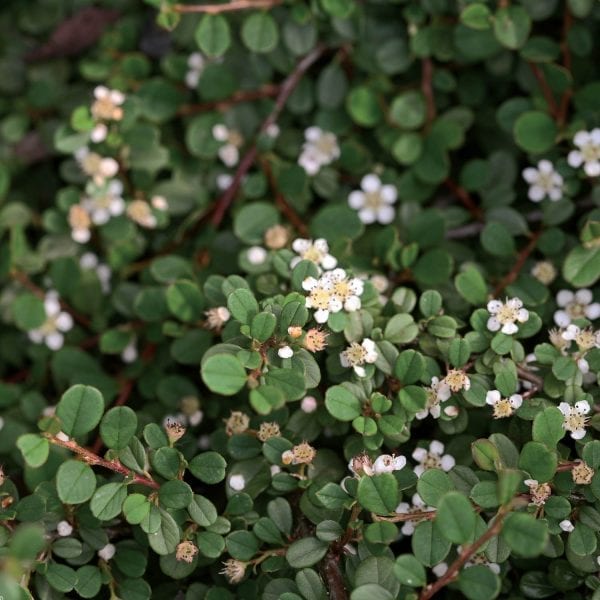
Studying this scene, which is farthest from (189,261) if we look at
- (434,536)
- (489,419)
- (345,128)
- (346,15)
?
(434,536)

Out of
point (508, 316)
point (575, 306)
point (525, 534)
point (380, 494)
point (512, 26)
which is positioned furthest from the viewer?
point (512, 26)

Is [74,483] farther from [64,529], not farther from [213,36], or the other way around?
[213,36]

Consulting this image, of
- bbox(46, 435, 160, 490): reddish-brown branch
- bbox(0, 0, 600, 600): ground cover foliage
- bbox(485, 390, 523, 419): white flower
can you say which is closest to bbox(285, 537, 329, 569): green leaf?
bbox(0, 0, 600, 600): ground cover foliage

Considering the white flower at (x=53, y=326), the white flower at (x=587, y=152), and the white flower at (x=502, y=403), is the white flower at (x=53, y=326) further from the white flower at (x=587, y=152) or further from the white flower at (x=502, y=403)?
the white flower at (x=587, y=152)

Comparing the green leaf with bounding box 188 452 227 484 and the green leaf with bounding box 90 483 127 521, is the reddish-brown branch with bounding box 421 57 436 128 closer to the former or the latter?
the green leaf with bounding box 188 452 227 484

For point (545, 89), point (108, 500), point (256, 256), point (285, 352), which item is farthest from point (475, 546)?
point (545, 89)

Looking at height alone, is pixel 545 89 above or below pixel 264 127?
above
